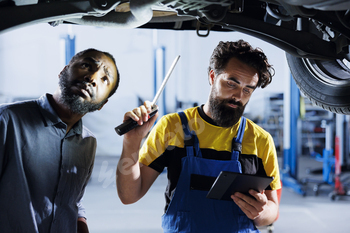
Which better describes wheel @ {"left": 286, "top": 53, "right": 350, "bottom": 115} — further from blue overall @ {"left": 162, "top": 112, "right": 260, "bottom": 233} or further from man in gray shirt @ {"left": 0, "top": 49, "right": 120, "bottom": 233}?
man in gray shirt @ {"left": 0, "top": 49, "right": 120, "bottom": 233}

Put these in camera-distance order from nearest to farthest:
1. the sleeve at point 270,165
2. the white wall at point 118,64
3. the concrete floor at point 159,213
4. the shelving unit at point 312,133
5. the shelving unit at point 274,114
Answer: the sleeve at point 270,165 → the concrete floor at point 159,213 → the white wall at point 118,64 → the shelving unit at point 274,114 → the shelving unit at point 312,133

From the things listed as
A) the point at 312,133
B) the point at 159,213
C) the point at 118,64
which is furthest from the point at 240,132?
the point at 312,133

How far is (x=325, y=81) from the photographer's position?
4.02 ft

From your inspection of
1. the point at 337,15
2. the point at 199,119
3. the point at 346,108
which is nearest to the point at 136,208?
the point at 199,119

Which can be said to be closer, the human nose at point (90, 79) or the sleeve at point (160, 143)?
the human nose at point (90, 79)

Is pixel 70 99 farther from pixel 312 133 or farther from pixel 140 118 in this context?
pixel 312 133

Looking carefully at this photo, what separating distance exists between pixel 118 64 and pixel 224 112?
4.14 metres

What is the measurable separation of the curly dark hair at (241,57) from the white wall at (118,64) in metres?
3.56

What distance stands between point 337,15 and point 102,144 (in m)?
4.71

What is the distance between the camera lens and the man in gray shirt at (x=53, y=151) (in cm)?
80

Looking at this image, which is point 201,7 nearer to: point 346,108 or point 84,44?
point 346,108

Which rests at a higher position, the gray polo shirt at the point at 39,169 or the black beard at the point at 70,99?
the black beard at the point at 70,99

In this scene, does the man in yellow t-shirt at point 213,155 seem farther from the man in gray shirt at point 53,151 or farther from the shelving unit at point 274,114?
the shelving unit at point 274,114

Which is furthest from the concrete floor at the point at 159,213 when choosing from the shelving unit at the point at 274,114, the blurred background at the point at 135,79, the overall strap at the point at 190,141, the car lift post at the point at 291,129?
the shelving unit at the point at 274,114
